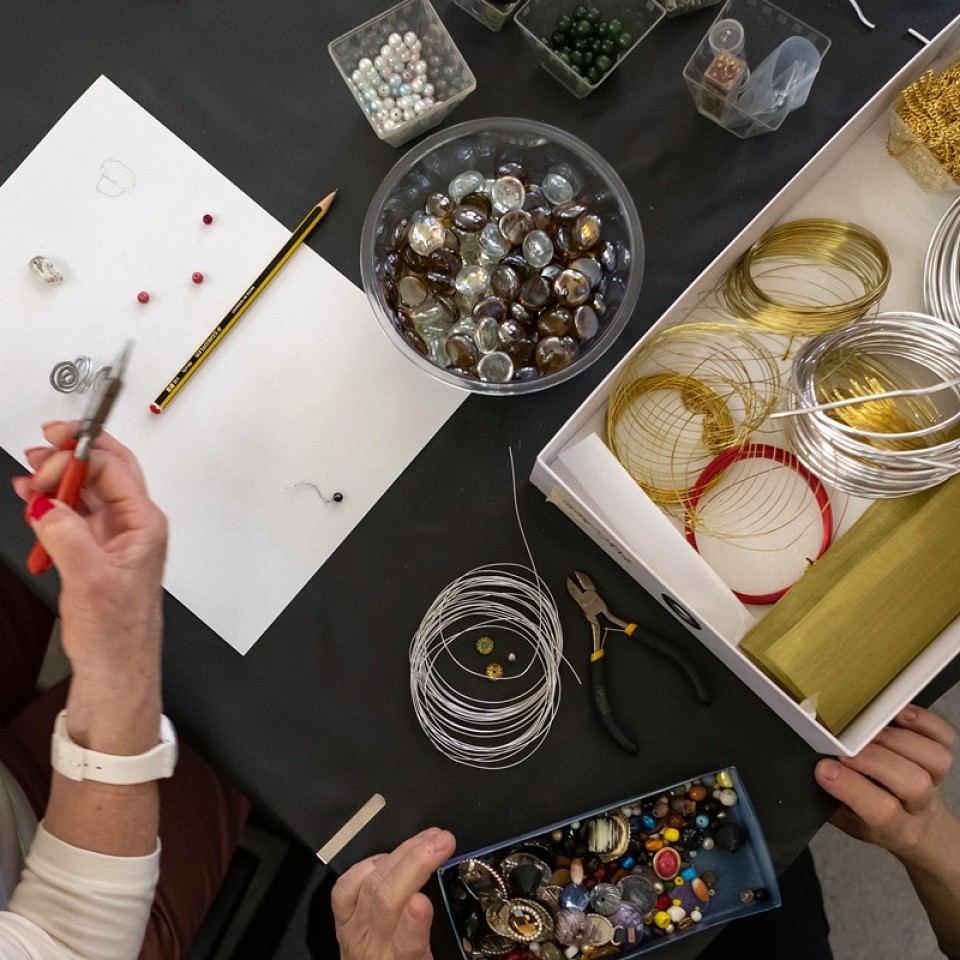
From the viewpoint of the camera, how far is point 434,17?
91cm

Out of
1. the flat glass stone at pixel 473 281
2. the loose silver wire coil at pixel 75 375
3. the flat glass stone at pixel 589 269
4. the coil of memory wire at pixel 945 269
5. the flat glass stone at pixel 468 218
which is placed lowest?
the loose silver wire coil at pixel 75 375

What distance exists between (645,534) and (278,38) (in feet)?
2.28

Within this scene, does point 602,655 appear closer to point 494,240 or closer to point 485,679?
point 485,679

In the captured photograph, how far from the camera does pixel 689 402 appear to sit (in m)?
0.93

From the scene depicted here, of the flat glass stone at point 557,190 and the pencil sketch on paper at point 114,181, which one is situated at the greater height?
the flat glass stone at point 557,190

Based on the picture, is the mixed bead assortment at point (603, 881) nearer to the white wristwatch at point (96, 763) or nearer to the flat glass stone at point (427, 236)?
the white wristwatch at point (96, 763)

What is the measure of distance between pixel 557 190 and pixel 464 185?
0.32 ft

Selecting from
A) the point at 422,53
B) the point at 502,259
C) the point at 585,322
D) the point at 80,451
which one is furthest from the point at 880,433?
the point at 80,451

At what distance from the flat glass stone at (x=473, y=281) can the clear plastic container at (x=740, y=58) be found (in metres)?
0.33

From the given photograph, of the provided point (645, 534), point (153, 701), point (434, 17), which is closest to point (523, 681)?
point (645, 534)

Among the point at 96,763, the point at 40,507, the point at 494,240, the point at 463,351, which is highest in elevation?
the point at 494,240

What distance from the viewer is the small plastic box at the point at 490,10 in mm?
918

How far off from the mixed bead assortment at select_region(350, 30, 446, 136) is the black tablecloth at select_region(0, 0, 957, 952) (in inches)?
1.6

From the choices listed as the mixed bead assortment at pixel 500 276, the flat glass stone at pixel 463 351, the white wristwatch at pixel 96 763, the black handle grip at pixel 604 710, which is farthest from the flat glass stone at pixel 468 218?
the white wristwatch at pixel 96 763
